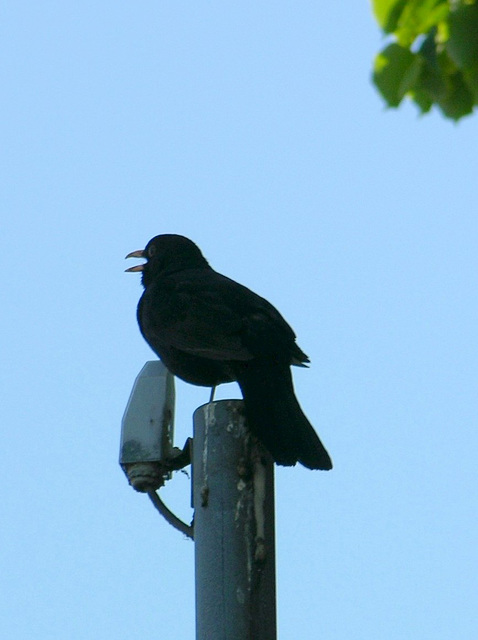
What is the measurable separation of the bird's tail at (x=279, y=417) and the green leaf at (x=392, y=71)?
2.29 m

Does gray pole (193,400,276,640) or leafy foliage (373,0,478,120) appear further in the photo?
gray pole (193,400,276,640)

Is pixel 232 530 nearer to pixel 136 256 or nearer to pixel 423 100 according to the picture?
pixel 423 100

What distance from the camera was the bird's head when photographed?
941 cm

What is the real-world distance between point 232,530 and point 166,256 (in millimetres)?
4727

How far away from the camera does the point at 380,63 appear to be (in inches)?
127

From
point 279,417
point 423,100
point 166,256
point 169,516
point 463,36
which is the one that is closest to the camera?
point 463,36

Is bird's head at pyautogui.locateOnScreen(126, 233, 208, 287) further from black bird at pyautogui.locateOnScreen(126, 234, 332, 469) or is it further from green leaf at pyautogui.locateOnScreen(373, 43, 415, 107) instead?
green leaf at pyautogui.locateOnScreen(373, 43, 415, 107)

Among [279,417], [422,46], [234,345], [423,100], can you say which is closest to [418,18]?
[422,46]

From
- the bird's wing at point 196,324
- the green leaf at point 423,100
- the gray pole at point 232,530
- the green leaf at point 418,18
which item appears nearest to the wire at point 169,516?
the gray pole at point 232,530

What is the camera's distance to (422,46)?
3234 mm

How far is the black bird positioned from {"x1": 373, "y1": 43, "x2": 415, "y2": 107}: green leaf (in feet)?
7.83

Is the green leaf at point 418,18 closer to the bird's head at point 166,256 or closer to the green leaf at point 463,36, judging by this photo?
the green leaf at point 463,36

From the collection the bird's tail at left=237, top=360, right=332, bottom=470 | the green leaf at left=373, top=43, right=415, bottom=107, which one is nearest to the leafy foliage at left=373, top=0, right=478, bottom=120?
the green leaf at left=373, top=43, right=415, bottom=107

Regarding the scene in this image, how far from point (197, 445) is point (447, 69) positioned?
7.36 feet
